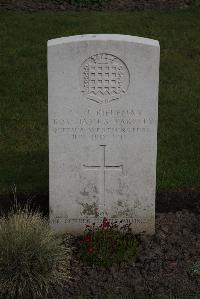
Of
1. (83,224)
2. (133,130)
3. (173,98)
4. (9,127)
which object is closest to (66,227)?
(83,224)

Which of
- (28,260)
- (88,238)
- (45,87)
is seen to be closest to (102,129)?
(88,238)

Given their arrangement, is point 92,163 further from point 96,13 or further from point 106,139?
point 96,13

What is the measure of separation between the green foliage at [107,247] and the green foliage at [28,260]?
0.95 feet

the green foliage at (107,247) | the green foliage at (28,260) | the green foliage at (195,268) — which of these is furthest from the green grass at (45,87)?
the green foliage at (28,260)

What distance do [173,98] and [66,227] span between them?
456 cm

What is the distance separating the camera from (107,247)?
7.05m

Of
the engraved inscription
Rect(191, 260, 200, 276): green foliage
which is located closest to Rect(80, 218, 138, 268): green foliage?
Rect(191, 260, 200, 276): green foliage

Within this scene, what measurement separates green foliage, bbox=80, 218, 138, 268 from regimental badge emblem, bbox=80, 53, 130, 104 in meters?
1.19

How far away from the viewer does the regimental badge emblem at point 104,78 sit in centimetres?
704

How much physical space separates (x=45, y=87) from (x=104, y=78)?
4.83 metres

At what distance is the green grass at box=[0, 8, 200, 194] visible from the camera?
9188 mm

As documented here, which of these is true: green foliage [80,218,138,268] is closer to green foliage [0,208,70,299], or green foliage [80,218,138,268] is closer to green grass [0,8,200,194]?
green foliage [0,208,70,299]

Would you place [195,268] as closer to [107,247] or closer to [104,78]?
[107,247]

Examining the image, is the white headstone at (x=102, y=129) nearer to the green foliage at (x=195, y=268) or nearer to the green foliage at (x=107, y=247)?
the green foliage at (x=107, y=247)
